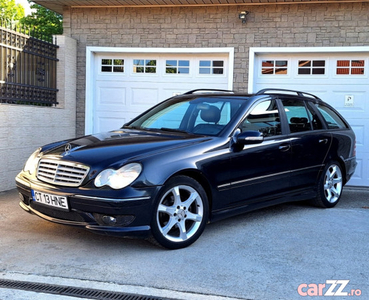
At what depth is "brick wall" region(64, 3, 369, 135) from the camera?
8.82 metres

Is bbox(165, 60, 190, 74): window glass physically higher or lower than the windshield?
higher

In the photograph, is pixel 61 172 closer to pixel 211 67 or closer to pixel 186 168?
pixel 186 168

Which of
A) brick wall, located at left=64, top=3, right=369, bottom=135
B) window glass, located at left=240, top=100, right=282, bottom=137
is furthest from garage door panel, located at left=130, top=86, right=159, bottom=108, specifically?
window glass, located at left=240, top=100, right=282, bottom=137

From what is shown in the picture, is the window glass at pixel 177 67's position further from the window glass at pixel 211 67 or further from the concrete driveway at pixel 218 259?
the concrete driveway at pixel 218 259

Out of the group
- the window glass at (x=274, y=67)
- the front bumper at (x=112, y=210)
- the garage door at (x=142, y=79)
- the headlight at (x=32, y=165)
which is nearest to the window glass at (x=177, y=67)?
the garage door at (x=142, y=79)

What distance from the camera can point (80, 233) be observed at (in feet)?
16.8

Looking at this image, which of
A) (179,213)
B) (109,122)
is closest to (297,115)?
(179,213)

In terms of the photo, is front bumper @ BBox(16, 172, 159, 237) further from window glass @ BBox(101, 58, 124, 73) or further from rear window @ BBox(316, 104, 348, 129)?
window glass @ BBox(101, 58, 124, 73)

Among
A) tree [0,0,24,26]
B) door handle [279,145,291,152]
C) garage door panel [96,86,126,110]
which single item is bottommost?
door handle [279,145,291,152]

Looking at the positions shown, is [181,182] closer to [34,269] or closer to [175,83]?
[34,269]

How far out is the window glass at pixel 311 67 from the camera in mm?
9102

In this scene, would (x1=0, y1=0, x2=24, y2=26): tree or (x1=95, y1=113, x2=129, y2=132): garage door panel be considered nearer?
(x1=95, y1=113, x2=129, y2=132): garage door panel

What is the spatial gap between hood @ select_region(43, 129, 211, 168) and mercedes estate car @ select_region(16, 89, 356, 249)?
0.4 inches

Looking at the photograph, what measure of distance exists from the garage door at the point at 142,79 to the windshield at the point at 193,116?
3.35m
